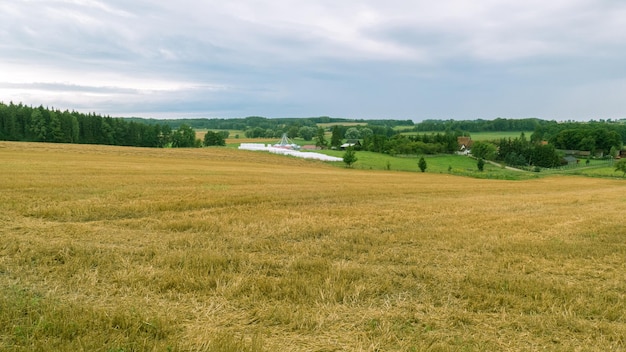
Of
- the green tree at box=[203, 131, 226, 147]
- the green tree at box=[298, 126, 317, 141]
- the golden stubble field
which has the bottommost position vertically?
the golden stubble field

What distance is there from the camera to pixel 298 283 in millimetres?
5723

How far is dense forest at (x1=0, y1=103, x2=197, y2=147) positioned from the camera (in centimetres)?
8431

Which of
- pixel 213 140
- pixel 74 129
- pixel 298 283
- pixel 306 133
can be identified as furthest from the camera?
pixel 306 133

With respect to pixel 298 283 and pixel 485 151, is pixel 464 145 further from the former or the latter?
pixel 298 283

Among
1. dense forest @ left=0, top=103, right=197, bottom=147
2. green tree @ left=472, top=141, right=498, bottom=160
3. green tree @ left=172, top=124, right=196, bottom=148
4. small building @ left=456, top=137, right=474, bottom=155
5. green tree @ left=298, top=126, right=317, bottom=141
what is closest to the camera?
dense forest @ left=0, top=103, right=197, bottom=147

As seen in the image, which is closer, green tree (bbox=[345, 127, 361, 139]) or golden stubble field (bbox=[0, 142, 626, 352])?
golden stubble field (bbox=[0, 142, 626, 352])

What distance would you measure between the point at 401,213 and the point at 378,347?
917 centimetres

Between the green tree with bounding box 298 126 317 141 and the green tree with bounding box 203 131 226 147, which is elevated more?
the green tree with bounding box 298 126 317 141

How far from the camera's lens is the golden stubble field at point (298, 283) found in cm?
423

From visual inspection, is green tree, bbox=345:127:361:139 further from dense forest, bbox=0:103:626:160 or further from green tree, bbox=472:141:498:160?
green tree, bbox=472:141:498:160

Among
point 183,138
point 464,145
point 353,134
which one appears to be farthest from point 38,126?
point 464,145

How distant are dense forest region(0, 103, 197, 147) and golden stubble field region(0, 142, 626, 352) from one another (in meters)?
92.2

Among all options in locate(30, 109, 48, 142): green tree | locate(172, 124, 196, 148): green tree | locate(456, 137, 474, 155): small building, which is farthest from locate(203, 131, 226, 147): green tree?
locate(456, 137, 474, 155): small building

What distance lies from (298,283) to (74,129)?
103 metres
